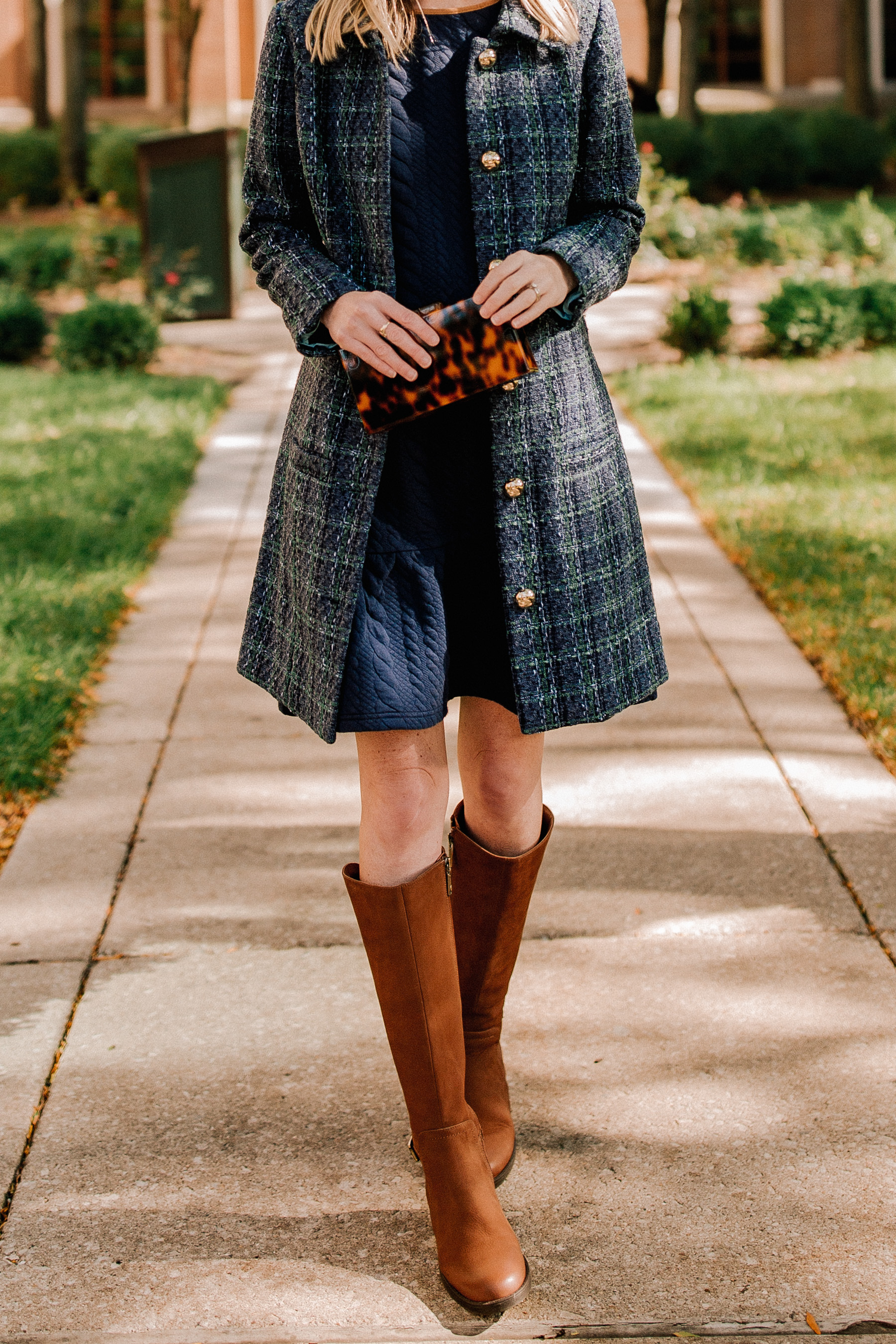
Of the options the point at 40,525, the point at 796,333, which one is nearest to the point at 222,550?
the point at 40,525

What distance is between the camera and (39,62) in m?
22.7

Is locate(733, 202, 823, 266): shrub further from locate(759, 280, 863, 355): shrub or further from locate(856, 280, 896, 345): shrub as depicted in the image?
locate(759, 280, 863, 355): shrub

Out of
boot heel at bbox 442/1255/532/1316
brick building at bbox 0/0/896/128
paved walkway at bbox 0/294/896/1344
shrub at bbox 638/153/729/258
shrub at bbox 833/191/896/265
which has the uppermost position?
brick building at bbox 0/0/896/128

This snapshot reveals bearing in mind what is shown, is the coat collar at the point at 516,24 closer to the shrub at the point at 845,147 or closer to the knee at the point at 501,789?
the knee at the point at 501,789

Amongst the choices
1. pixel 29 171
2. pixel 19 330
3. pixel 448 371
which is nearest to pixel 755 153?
pixel 29 171

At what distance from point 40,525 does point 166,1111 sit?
379 cm

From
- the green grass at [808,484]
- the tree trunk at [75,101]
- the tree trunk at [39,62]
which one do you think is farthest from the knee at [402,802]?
the tree trunk at [39,62]

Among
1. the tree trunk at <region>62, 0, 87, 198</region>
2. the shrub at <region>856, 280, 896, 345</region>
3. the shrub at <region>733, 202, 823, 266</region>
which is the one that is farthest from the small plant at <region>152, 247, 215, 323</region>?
the tree trunk at <region>62, 0, 87, 198</region>

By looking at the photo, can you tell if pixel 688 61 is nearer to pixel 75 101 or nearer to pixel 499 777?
pixel 75 101

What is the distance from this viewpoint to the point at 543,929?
297cm

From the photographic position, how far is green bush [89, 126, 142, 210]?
18.9 meters

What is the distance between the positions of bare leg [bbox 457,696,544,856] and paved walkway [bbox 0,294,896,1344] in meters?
0.54

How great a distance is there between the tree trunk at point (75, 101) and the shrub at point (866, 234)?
9.70 m

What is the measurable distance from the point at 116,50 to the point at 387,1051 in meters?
30.6
